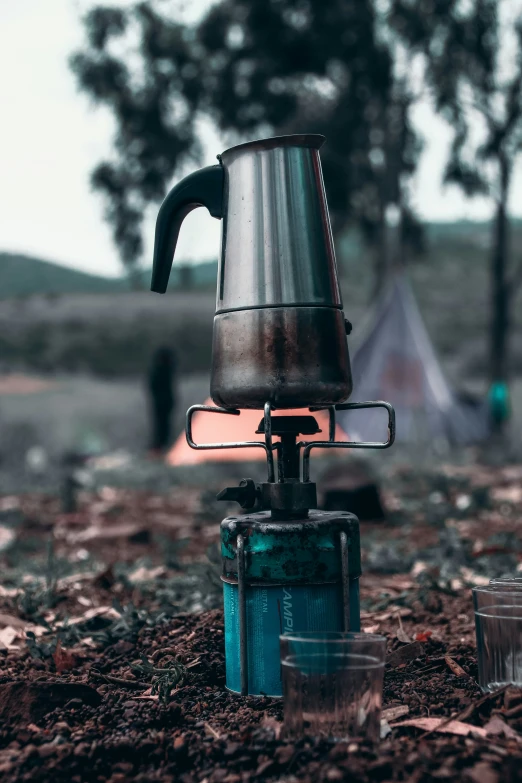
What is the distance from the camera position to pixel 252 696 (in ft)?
9.11

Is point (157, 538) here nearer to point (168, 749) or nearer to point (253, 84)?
point (168, 749)

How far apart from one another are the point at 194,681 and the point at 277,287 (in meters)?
1.20

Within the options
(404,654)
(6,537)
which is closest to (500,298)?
(6,537)

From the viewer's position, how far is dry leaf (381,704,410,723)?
2.54 m

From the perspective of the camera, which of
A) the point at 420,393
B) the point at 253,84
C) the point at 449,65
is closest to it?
the point at 420,393

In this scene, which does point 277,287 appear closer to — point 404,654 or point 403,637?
point 404,654

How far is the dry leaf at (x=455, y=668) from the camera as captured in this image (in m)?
2.93

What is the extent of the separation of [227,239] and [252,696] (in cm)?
133

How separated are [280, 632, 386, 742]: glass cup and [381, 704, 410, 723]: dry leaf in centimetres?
19

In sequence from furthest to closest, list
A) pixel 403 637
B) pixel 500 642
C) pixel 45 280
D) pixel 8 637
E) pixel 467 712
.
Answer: pixel 45 280
pixel 8 637
pixel 403 637
pixel 500 642
pixel 467 712

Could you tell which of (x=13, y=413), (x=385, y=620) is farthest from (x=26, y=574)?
(x=13, y=413)

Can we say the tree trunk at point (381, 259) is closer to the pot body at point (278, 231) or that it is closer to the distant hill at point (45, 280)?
the pot body at point (278, 231)

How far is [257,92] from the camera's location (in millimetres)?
19938

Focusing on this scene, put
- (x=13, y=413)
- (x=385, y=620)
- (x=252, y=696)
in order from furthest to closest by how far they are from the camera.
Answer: (x=13, y=413)
(x=385, y=620)
(x=252, y=696)
